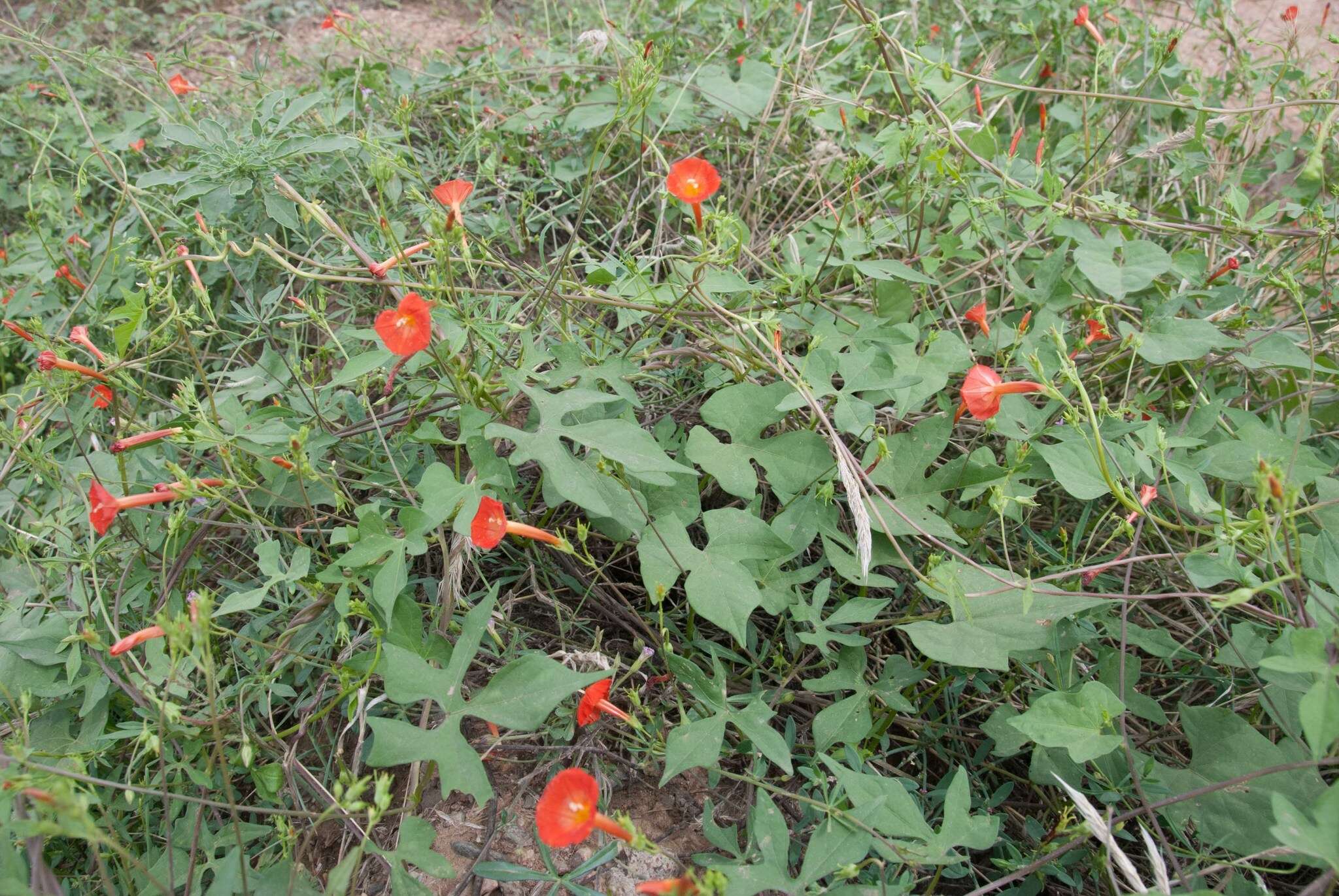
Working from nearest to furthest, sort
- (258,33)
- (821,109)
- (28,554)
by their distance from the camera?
(28,554)
(821,109)
(258,33)

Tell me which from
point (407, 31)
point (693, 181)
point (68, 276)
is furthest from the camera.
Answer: point (407, 31)

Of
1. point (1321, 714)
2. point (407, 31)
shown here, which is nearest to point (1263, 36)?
point (1321, 714)

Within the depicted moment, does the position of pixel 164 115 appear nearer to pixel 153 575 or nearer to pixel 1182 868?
pixel 153 575

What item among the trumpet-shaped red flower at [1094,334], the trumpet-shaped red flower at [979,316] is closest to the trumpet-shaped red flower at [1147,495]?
the trumpet-shaped red flower at [1094,334]

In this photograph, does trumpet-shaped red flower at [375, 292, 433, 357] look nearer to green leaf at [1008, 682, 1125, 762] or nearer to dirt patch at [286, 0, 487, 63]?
green leaf at [1008, 682, 1125, 762]

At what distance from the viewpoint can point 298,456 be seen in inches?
55.8

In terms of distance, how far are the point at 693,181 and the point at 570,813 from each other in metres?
1.24

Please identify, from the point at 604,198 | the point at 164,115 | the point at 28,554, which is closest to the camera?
the point at 28,554

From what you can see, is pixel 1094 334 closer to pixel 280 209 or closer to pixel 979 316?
pixel 979 316

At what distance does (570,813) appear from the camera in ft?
3.97

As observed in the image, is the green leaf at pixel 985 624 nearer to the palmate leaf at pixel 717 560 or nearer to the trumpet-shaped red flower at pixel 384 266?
the palmate leaf at pixel 717 560

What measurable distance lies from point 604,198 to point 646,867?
1.94 meters

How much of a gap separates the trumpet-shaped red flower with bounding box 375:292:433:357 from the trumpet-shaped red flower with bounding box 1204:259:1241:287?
6.19 ft

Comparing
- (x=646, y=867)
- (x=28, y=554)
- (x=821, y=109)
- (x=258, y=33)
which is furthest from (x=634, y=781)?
(x=258, y=33)
